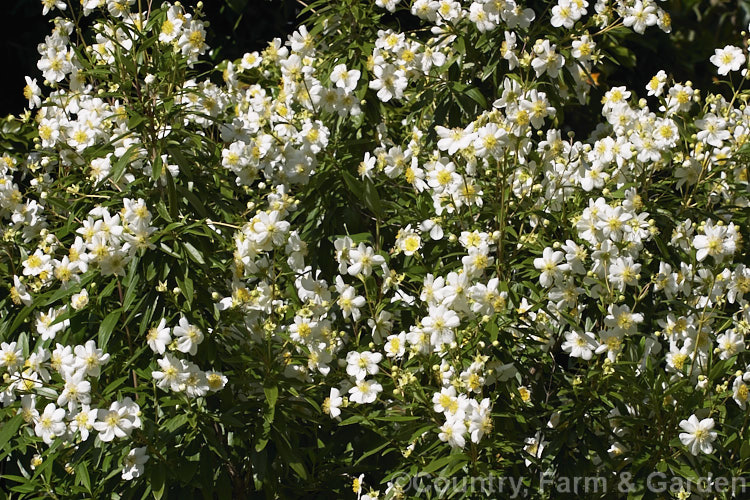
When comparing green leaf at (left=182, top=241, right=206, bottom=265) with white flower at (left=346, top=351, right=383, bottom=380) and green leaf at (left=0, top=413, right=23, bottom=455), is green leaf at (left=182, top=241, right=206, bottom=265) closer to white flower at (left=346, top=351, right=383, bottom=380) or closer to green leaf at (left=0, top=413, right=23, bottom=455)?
white flower at (left=346, top=351, right=383, bottom=380)

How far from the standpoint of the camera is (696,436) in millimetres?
2049

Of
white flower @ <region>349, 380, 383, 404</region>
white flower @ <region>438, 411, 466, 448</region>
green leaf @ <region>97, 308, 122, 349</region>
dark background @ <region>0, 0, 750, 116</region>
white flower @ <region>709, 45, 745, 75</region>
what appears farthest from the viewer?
dark background @ <region>0, 0, 750, 116</region>

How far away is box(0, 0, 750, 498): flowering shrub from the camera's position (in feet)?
6.97

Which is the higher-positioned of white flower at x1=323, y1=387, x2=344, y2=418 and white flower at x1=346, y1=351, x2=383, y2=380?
white flower at x1=346, y1=351, x2=383, y2=380

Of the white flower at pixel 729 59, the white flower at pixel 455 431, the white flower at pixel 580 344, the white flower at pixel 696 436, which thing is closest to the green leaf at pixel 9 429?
the white flower at pixel 455 431

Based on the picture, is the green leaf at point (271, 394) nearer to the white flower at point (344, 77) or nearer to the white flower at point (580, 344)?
the white flower at point (580, 344)

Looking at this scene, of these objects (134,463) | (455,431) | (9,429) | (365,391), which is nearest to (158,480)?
(134,463)

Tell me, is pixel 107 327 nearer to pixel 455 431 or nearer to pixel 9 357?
pixel 9 357

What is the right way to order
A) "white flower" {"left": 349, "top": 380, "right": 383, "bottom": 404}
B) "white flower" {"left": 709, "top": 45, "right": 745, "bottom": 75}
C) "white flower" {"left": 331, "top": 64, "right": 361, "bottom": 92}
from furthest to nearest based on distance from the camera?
"white flower" {"left": 709, "top": 45, "right": 745, "bottom": 75} → "white flower" {"left": 331, "top": 64, "right": 361, "bottom": 92} → "white flower" {"left": 349, "top": 380, "right": 383, "bottom": 404}

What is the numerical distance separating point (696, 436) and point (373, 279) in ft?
2.74

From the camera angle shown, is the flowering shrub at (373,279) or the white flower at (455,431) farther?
the flowering shrub at (373,279)

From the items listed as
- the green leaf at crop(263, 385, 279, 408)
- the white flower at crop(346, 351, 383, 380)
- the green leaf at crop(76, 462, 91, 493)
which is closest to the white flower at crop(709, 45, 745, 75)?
the white flower at crop(346, 351, 383, 380)

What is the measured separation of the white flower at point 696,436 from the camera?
2.04 meters

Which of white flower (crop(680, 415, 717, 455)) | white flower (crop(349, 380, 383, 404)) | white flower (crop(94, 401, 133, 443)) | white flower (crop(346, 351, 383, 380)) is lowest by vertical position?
white flower (crop(94, 401, 133, 443))
